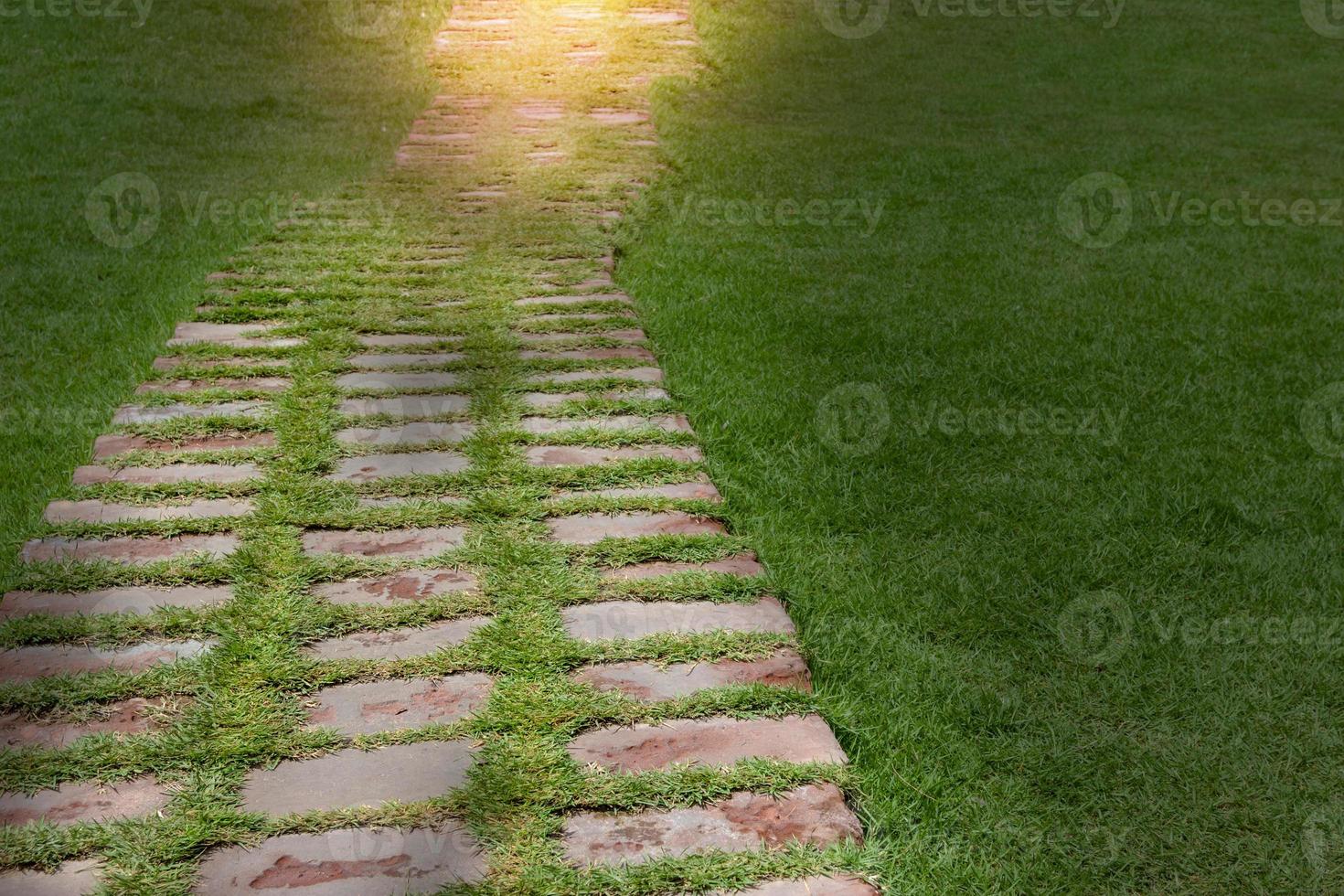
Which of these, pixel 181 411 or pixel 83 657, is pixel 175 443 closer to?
pixel 181 411

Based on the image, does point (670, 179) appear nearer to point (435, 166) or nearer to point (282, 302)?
point (435, 166)

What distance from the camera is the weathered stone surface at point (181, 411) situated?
2551 mm

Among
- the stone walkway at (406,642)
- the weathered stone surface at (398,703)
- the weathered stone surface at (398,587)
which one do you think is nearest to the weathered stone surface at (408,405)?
the stone walkway at (406,642)

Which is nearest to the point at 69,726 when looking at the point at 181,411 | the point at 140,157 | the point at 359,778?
the point at 359,778

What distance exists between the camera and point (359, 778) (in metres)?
1.49

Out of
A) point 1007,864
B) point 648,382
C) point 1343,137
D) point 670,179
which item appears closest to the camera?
point 1007,864

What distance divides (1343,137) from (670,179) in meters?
4.82

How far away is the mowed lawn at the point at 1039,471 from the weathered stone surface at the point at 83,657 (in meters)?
1.15

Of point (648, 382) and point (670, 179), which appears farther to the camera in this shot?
point (670, 179)

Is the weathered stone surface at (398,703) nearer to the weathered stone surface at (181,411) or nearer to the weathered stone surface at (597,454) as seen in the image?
the weathered stone surface at (597,454)

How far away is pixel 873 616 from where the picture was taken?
6.48ft

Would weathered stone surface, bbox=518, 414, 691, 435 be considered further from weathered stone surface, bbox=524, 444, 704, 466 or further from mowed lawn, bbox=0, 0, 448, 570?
mowed lawn, bbox=0, 0, 448, 570

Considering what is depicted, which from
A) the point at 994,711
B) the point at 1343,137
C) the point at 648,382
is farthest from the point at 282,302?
the point at 1343,137

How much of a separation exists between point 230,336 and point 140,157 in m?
2.93
